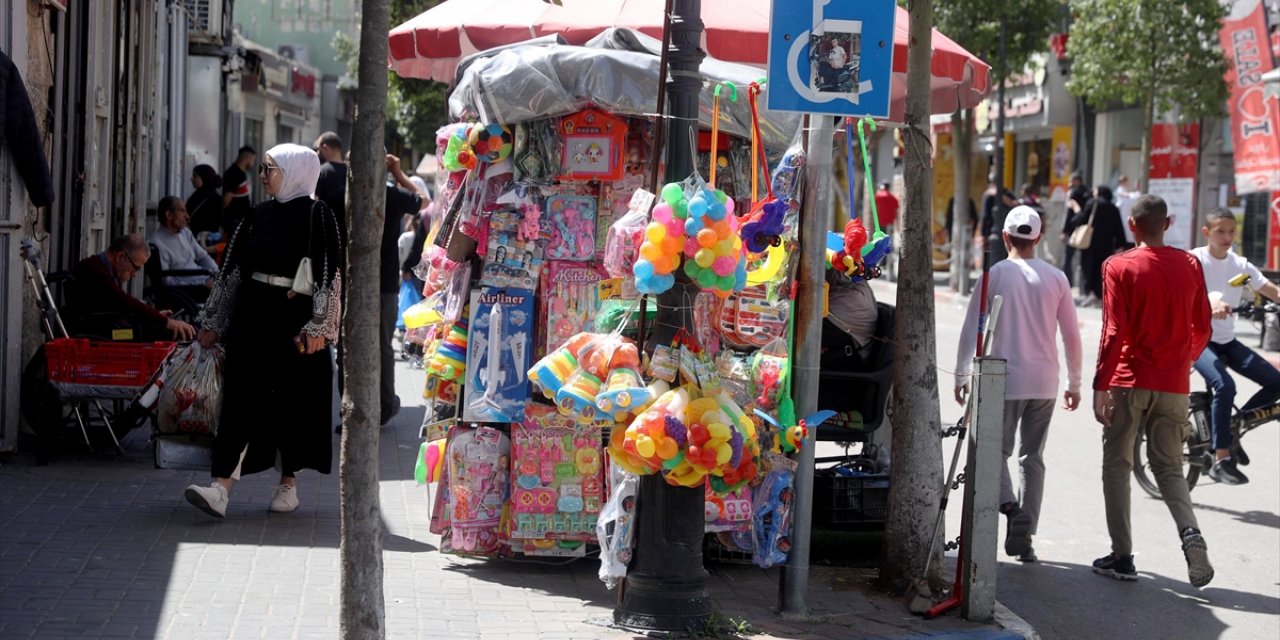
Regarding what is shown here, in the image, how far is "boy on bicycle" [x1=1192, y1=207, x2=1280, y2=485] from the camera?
31.3ft

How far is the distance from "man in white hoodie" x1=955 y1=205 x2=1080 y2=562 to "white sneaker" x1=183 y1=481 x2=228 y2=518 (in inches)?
145

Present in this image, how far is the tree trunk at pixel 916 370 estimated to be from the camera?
21.8 feet

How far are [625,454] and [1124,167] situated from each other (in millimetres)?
26694

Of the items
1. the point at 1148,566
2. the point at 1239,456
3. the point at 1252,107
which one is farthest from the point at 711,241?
the point at 1252,107

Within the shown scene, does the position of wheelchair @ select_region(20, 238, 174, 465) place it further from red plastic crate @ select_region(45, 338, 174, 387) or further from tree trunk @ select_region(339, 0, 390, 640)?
tree trunk @ select_region(339, 0, 390, 640)

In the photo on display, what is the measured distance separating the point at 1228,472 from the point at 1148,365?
2.75 meters

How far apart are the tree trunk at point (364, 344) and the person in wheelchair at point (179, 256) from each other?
7.10m

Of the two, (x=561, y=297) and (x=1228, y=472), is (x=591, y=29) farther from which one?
(x=1228, y=472)

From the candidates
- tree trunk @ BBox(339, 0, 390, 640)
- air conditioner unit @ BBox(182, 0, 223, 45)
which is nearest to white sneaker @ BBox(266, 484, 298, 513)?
tree trunk @ BBox(339, 0, 390, 640)

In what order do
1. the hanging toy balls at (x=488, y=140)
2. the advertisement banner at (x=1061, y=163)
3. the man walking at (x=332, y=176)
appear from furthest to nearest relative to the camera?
the advertisement banner at (x=1061, y=163) → the man walking at (x=332, y=176) → the hanging toy balls at (x=488, y=140)

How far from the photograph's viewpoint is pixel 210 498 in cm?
734

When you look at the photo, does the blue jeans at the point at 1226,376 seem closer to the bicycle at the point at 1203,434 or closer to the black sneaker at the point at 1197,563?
the bicycle at the point at 1203,434

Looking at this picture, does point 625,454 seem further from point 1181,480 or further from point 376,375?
point 1181,480

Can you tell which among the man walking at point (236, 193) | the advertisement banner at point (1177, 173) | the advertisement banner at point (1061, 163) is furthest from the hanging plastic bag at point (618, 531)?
the advertisement banner at point (1061, 163)
